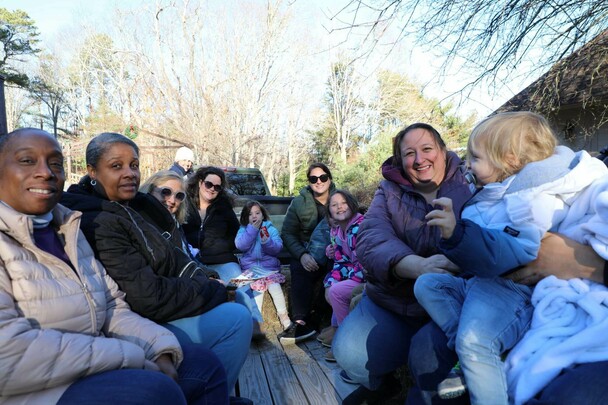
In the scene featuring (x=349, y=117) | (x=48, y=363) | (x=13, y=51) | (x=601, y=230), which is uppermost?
(x=13, y=51)

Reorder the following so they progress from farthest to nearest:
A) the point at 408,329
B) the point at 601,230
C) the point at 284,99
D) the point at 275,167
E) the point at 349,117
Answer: the point at 349,117 < the point at 275,167 < the point at 284,99 < the point at 408,329 < the point at 601,230

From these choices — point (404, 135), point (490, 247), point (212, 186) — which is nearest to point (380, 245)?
point (404, 135)

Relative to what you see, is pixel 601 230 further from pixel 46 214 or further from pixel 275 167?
pixel 275 167

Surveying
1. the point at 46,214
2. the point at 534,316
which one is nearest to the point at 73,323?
the point at 46,214

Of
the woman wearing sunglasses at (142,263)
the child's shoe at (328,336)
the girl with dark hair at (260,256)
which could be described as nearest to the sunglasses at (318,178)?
the girl with dark hair at (260,256)

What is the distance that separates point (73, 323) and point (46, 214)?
0.48m

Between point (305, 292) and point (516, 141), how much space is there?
2.71 metres

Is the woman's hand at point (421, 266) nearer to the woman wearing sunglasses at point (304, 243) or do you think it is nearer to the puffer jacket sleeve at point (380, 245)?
the puffer jacket sleeve at point (380, 245)

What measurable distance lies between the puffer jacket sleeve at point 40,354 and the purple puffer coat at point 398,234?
134 cm

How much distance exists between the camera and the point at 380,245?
233cm

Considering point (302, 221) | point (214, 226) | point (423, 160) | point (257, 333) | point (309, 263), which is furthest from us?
point (302, 221)

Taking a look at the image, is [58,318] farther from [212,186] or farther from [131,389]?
[212,186]

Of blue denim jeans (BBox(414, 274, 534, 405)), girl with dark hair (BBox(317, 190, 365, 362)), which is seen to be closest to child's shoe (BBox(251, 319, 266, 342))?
girl with dark hair (BBox(317, 190, 365, 362))

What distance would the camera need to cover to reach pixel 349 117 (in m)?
27.9
